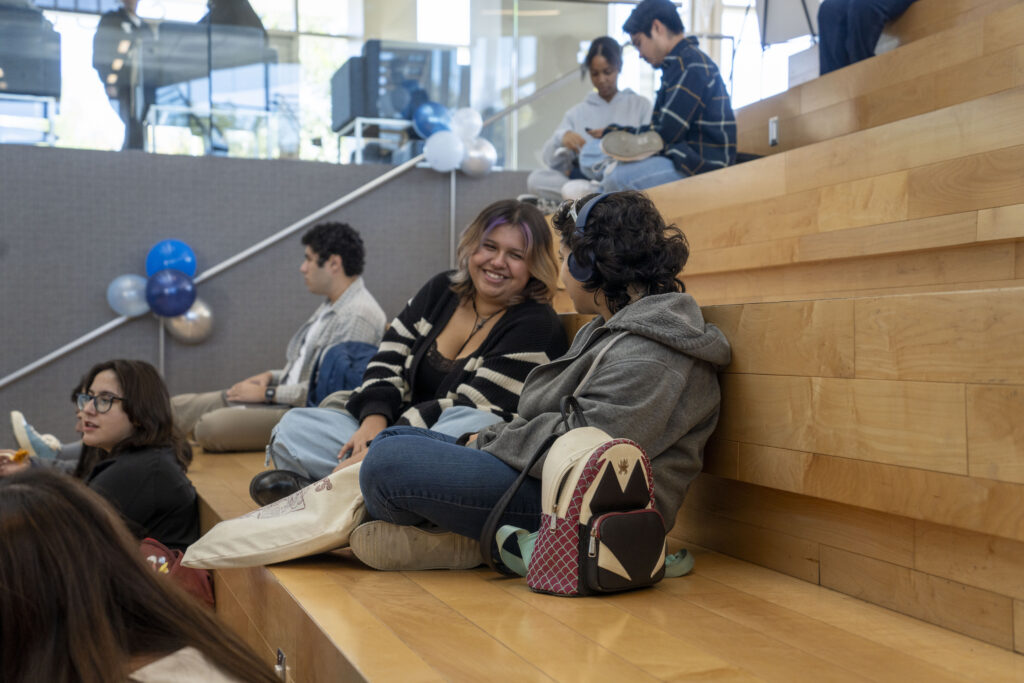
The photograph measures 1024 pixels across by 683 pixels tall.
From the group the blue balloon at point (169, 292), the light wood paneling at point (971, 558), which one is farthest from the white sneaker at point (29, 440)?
the light wood paneling at point (971, 558)

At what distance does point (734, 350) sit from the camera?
70.2 inches

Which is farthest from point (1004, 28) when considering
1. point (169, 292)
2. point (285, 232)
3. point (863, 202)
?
point (169, 292)

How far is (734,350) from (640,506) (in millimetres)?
380

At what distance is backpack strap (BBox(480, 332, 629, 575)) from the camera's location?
167 cm

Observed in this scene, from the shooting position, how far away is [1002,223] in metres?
1.93

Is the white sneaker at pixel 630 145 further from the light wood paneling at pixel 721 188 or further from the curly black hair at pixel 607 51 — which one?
the curly black hair at pixel 607 51

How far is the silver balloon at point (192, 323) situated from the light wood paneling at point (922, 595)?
3.71 m

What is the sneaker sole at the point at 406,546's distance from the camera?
5.85 feet

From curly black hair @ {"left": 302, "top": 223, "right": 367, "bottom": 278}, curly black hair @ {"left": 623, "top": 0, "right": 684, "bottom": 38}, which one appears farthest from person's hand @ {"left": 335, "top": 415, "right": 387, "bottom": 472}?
curly black hair @ {"left": 623, "top": 0, "right": 684, "bottom": 38}

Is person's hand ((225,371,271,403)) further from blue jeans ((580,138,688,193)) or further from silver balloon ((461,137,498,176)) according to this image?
silver balloon ((461,137,498,176))

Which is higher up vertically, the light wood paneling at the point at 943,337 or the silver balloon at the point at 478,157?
the silver balloon at the point at 478,157

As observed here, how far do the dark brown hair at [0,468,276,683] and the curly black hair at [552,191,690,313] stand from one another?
1.09 m

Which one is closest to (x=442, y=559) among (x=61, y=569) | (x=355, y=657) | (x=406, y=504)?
(x=406, y=504)

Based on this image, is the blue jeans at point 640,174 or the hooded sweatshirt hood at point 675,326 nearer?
the hooded sweatshirt hood at point 675,326
